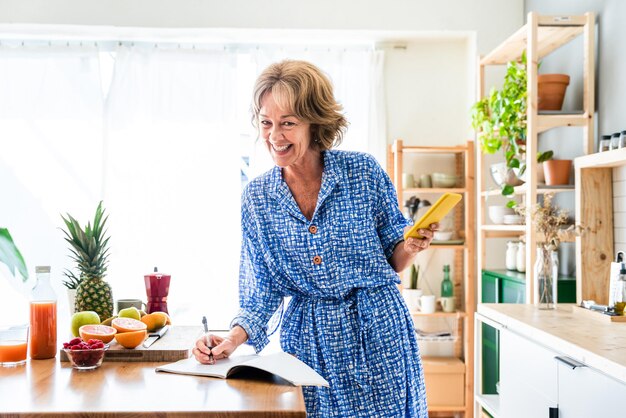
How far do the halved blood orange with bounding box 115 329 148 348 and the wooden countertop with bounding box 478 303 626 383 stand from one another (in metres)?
1.18

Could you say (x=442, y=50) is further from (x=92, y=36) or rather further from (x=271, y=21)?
(x=92, y=36)

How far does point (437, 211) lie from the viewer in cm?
170

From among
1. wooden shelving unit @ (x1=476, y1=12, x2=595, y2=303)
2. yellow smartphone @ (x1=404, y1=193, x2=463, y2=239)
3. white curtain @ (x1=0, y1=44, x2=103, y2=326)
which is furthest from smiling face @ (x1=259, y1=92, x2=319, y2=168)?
Result: white curtain @ (x1=0, y1=44, x2=103, y2=326)

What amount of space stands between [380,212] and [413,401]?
506 millimetres

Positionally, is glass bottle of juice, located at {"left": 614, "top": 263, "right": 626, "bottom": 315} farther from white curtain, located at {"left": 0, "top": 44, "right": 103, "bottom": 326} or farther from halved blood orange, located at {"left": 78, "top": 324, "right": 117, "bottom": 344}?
white curtain, located at {"left": 0, "top": 44, "right": 103, "bottom": 326}

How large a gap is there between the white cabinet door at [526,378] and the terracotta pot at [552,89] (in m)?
1.33

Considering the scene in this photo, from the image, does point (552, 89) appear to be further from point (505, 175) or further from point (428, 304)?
point (428, 304)

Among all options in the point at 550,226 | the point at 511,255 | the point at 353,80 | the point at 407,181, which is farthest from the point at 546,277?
the point at 353,80

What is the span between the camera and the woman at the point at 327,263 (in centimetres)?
186

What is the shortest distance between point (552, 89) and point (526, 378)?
162cm

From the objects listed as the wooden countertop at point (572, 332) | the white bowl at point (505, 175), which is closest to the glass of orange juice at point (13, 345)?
the wooden countertop at point (572, 332)

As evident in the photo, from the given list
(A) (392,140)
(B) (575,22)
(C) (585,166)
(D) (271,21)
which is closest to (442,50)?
(A) (392,140)

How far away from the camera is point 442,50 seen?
186 inches

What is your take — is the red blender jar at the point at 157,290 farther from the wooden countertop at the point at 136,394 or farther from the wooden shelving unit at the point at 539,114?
the wooden shelving unit at the point at 539,114
